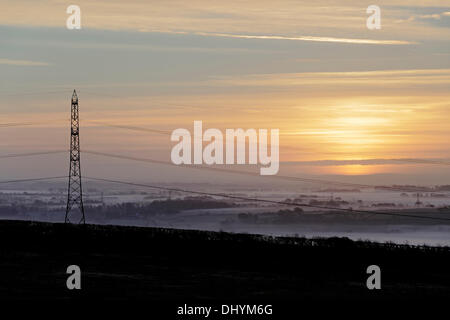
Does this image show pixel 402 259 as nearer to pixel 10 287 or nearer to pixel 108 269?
pixel 108 269

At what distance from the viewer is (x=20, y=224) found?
62.8 metres

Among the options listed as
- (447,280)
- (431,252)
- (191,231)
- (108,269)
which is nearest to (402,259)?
(431,252)

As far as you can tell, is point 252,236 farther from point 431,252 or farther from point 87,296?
point 87,296

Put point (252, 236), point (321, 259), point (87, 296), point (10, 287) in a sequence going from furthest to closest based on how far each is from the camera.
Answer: point (252, 236), point (321, 259), point (10, 287), point (87, 296)

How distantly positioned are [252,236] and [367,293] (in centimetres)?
2257

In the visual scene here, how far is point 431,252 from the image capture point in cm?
5475
